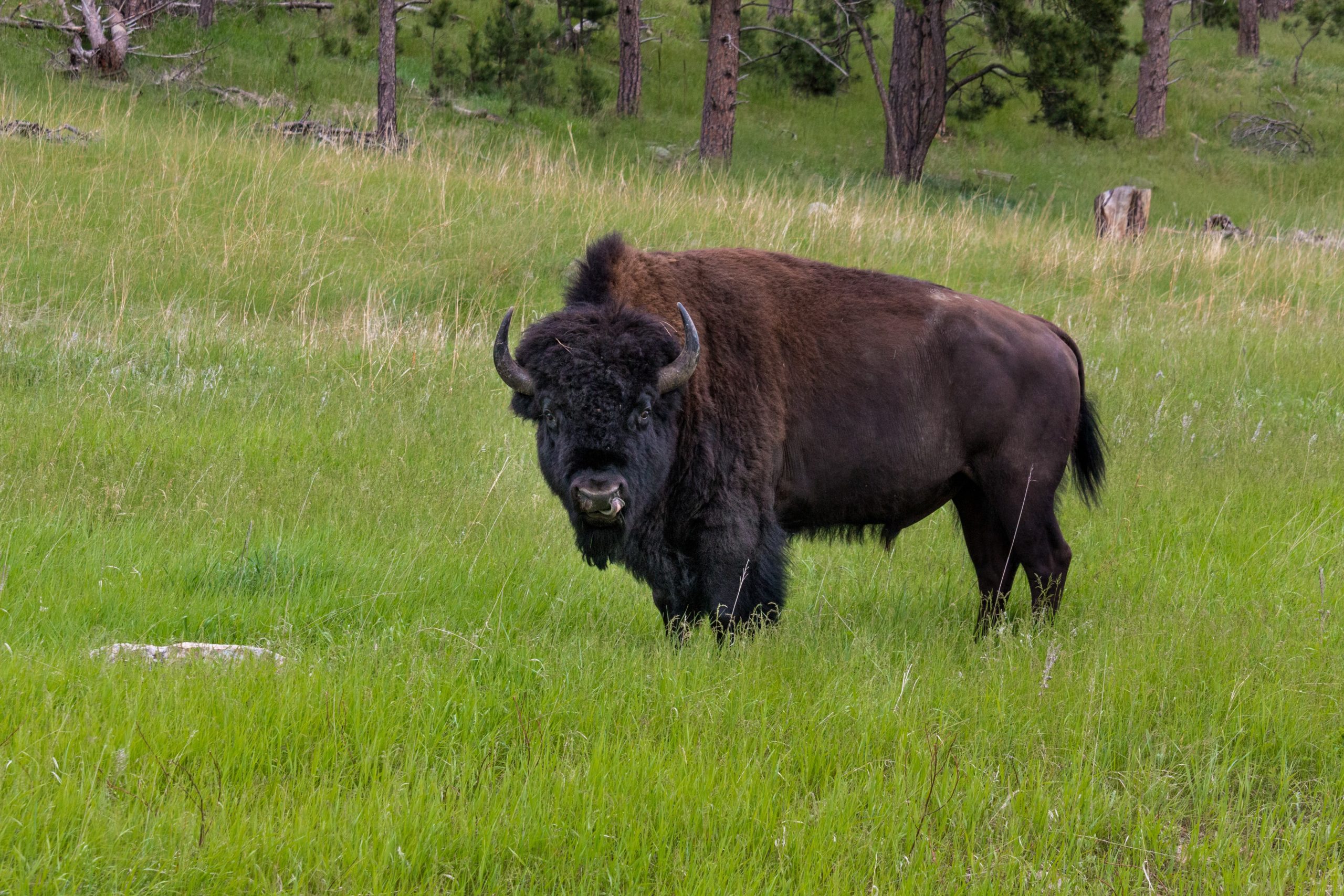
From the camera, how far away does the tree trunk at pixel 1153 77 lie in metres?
26.3

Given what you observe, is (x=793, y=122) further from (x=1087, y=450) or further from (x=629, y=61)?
(x=1087, y=450)

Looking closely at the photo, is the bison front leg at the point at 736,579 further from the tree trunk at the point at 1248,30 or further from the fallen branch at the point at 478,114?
the tree trunk at the point at 1248,30

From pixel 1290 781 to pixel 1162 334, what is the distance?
7957 millimetres

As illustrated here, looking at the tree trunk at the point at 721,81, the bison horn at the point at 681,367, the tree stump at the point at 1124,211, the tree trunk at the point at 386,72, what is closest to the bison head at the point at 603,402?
the bison horn at the point at 681,367

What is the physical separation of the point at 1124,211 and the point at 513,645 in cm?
1371

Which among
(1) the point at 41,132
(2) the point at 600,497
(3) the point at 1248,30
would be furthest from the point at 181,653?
(3) the point at 1248,30

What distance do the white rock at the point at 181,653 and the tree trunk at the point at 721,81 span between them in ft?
49.3

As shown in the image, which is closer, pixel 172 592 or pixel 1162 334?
pixel 172 592

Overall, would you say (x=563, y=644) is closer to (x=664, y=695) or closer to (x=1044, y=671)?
(x=664, y=695)

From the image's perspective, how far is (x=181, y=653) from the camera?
14.2ft

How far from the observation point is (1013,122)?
2817 centimetres

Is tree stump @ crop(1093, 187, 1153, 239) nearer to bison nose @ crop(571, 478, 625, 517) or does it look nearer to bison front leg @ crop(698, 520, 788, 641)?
bison front leg @ crop(698, 520, 788, 641)

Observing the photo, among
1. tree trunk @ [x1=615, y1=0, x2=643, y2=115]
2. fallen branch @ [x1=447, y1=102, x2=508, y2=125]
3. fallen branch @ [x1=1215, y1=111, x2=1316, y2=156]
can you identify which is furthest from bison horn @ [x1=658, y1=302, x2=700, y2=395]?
fallen branch @ [x1=1215, y1=111, x2=1316, y2=156]

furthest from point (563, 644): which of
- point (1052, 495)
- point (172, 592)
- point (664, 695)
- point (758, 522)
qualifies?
point (1052, 495)
